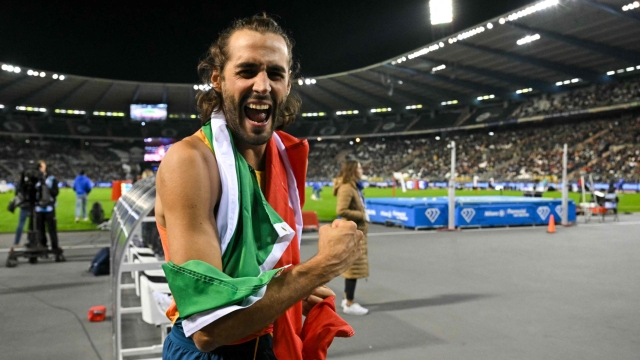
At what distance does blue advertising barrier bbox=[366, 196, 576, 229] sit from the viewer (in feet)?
53.2

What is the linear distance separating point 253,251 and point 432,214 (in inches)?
607

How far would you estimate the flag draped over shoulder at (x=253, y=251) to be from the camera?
1.23 metres

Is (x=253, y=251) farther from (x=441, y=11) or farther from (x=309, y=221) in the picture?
(x=441, y=11)

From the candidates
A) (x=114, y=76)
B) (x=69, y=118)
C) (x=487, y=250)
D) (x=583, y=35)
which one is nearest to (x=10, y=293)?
(x=487, y=250)

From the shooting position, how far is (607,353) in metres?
4.85

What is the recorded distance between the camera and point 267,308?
4.19 ft

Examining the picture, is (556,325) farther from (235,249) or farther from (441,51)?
(441,51)

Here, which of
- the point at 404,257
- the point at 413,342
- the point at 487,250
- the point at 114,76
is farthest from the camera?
the point at 114,76

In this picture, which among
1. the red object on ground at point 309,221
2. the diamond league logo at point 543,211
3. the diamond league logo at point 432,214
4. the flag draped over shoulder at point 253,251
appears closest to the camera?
the flag draped over shoulder at point 253,251

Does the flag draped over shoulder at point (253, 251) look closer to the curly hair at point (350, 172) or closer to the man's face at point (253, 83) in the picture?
the man's face at point (253, 83)

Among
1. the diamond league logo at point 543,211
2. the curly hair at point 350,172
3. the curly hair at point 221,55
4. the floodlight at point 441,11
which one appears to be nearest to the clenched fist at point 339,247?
the curly hair at point 221,55

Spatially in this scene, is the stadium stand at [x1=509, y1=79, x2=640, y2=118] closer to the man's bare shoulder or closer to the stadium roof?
the stadium roof

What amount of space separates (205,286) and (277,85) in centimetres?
76

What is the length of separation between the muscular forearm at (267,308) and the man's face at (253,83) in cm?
53
